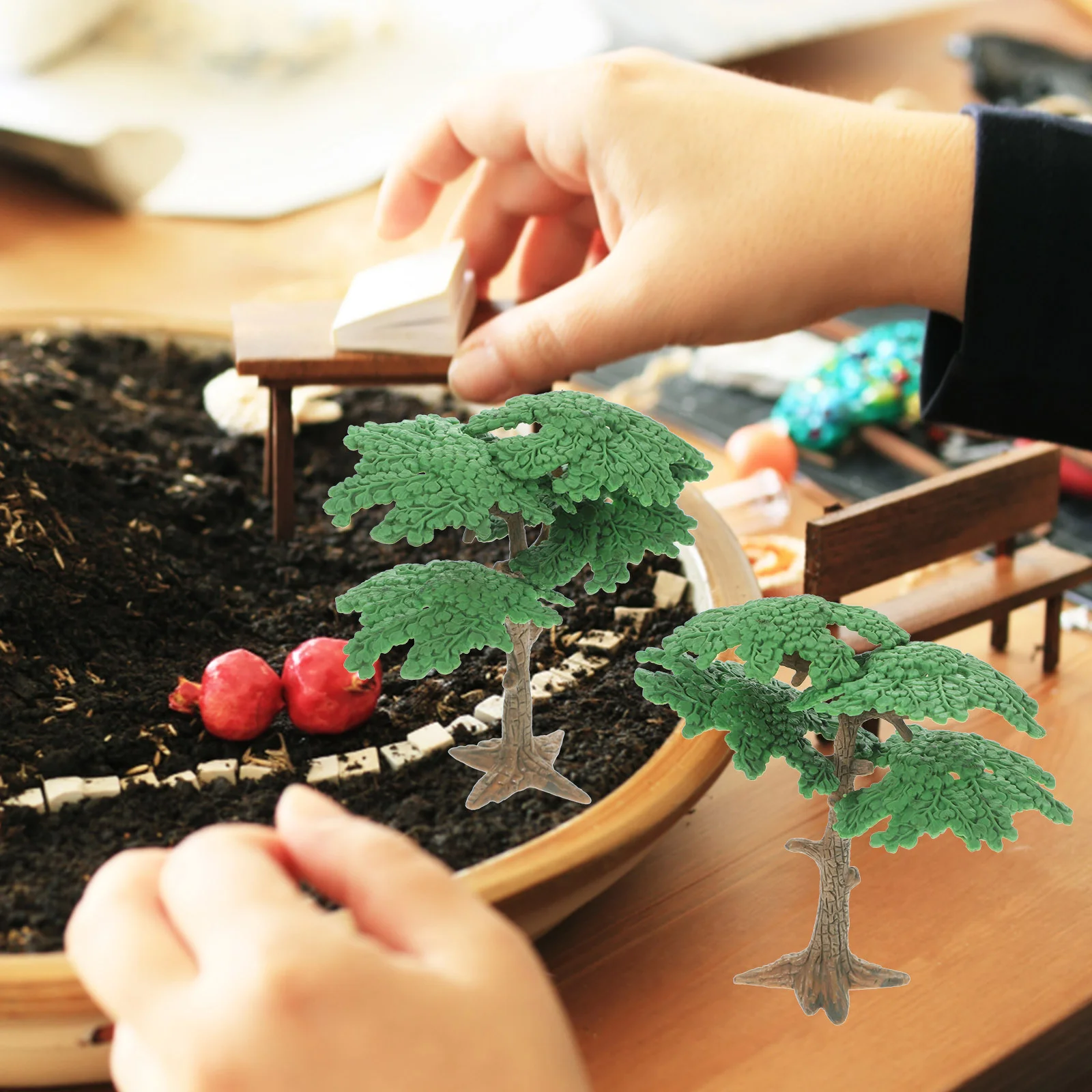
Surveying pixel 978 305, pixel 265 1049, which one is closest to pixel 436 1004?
pixel 265 1049

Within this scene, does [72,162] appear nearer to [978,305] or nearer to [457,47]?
[457,47]

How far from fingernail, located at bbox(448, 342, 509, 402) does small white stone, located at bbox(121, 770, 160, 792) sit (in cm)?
32

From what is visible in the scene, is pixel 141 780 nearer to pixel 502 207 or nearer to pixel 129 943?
pixel 129 943

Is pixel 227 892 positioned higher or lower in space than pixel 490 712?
higher

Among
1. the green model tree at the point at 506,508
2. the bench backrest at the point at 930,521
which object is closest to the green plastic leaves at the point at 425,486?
the green model tree at the point at 506,508

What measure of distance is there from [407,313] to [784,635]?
41 centimetres

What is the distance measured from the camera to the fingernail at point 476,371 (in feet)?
2.60

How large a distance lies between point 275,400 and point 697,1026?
45 cm

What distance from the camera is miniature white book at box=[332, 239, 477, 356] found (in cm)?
78

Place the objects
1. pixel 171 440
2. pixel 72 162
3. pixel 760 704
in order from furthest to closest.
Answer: pixel 72 162, pixel 171 440, pixel 760 704

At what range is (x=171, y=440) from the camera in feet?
2.91

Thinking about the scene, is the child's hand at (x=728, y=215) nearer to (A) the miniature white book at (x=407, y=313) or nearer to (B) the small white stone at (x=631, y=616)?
(A) the miniature white book at (x=407, y=313)

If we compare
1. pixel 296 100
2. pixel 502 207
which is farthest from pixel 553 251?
pixel 296 100

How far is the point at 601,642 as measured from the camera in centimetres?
68
